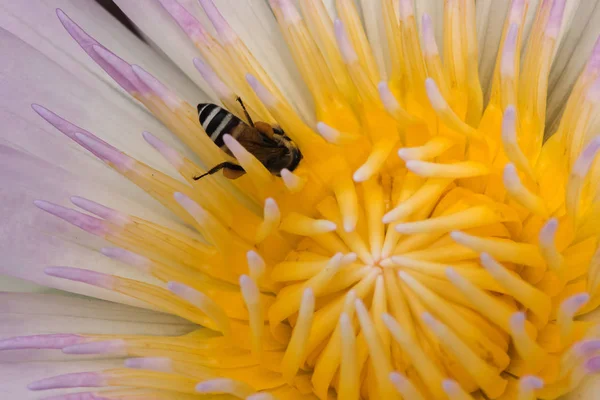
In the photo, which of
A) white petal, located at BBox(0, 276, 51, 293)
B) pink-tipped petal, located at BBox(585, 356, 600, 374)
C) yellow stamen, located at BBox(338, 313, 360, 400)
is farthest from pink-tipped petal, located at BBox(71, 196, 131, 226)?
pink-tipped petal, located at BBox(585, 356, 600, 374)

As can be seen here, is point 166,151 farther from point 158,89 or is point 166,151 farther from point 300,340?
point 300,340

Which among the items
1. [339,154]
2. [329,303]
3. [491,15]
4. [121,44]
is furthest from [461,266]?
[121,44]

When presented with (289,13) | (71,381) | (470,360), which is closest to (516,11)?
(289,13)

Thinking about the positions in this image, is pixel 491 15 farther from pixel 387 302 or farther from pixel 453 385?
pixel 453 385

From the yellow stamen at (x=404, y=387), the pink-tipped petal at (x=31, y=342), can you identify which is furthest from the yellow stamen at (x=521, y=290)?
the pink-tipped petal at (x=31, y=342)

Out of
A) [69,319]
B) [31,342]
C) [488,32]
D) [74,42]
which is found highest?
[74,42]

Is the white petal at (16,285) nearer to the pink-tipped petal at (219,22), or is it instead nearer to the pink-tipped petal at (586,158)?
the pink-tipped petal at (219,22)
